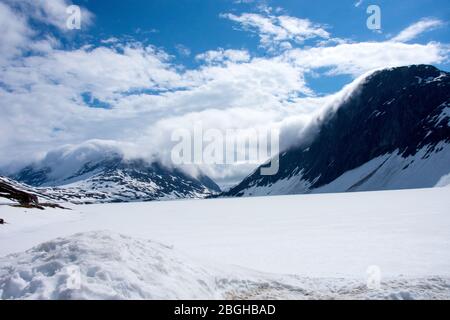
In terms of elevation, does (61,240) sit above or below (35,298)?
above

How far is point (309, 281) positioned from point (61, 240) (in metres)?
9.38

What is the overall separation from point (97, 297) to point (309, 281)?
7.17 m

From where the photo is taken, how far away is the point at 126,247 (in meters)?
13.1

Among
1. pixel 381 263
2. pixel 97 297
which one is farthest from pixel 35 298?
pixel 381 263

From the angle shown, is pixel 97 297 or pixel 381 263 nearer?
pixel 97 297

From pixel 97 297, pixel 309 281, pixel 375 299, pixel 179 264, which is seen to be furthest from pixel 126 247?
pixel 375 299

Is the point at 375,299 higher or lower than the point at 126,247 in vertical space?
lower
